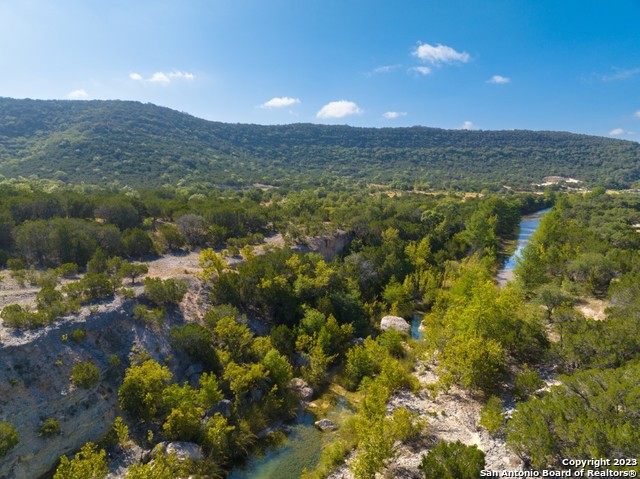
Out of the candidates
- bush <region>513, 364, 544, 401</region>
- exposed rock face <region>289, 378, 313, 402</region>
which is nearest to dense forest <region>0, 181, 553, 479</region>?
exposed rock face <region>289, 378, 313, 402</region>

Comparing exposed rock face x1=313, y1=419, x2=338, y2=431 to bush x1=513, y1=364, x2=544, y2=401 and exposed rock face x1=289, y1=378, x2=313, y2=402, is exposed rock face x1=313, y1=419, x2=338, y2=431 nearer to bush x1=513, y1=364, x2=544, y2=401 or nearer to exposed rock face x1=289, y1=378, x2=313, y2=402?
exposed rock face x1=289, y1=378, x2=313, y2=402

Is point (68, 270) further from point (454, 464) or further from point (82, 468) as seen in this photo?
point (454, 464)

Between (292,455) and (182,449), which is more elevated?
(182,449)

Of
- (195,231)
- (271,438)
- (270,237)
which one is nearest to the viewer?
(271,438)

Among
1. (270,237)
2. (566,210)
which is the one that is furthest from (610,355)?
(566,210)

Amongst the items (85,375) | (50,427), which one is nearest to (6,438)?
(50,427)

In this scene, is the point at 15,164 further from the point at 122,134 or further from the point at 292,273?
the point at 292,273
